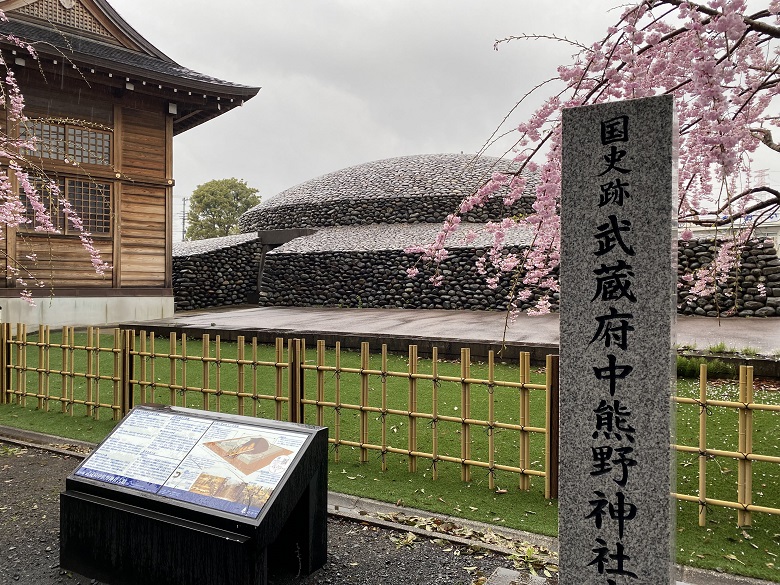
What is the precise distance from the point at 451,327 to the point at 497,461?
653 cm

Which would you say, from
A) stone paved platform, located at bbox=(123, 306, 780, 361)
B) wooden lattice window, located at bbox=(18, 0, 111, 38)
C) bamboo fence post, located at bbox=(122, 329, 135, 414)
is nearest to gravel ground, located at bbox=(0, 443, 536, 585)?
bamboo fence post, located at bbox=(122, 329, 135, 414)

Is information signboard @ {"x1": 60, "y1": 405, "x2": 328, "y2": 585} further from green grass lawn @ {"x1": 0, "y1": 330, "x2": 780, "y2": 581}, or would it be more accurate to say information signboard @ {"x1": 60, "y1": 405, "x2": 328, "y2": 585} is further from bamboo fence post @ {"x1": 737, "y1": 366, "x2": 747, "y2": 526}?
bamboo fence post @ {"x1": 737, "y1": 366, "x2": 747, "y2": 526}

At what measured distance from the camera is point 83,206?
1245 centimetres

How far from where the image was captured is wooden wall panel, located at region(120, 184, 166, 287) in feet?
42.9

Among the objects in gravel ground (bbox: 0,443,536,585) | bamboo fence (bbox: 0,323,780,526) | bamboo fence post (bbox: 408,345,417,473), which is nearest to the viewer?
gravel ground (bbox: 0,443,536,585)

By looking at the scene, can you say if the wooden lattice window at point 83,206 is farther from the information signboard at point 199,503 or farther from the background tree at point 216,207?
the background tree at point 216,207

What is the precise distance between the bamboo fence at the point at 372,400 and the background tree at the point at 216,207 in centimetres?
2632

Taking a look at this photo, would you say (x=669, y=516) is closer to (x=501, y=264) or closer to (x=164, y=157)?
(x=501, y=264)

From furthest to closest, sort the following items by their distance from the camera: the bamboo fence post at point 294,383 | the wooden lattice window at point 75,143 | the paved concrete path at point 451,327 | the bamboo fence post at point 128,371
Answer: the wooden lattice window at point 75,143, the paved concrete path at point 451,327, the bamboo fence post at point 128,371, the bamboo fence post at point 294,383

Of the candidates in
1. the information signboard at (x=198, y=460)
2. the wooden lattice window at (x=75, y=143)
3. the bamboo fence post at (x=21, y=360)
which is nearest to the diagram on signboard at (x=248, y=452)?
the information signboard at (x=198, y=460)

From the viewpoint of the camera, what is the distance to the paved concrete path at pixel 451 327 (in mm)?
8312

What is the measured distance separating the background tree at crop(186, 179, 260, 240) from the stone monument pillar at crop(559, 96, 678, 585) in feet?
108

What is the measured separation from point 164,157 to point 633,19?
13.0m

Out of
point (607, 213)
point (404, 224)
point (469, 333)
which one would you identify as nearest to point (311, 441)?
point (607, 213)
